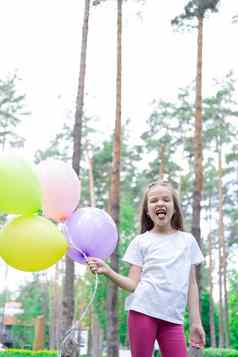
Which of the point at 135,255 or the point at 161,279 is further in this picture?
the point at 135,255

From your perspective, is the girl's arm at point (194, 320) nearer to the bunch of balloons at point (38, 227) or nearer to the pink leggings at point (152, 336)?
the pink leggings at point (152, 336)

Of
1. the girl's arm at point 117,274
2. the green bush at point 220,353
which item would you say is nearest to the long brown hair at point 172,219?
the girl's arm at point 117,274

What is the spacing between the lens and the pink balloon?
3752 mm

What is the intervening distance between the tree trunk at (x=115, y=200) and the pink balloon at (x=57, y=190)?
7.31m

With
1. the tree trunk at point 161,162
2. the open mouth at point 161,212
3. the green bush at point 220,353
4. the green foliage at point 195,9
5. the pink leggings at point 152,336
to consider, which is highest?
the green foliage at point 195,9

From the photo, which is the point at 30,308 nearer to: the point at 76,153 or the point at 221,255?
the point at 221,255

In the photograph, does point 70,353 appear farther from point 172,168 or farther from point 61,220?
point 172,168

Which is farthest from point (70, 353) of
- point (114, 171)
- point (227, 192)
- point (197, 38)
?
point (227, 192)

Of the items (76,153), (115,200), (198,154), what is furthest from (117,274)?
(115,200)

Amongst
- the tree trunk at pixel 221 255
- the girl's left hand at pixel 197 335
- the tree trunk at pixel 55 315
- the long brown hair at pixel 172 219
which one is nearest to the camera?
the girl's left hand at pixel 197 335

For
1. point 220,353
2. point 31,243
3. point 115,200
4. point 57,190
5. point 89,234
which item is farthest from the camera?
point 220,353

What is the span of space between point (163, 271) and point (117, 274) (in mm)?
218

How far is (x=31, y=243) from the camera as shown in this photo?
331 cm

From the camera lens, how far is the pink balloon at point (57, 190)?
3752 mm
